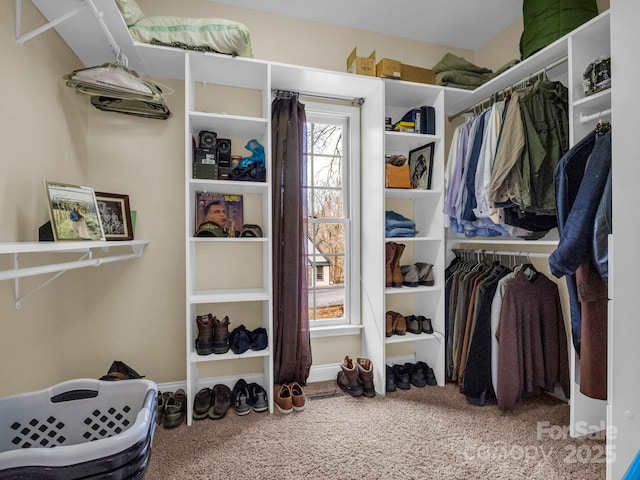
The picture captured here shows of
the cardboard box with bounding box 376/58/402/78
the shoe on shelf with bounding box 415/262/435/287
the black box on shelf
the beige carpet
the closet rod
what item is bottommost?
the beige carpet

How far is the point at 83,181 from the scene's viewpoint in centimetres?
210

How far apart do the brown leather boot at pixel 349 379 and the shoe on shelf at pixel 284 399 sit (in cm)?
43

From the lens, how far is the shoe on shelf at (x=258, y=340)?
2139 mm

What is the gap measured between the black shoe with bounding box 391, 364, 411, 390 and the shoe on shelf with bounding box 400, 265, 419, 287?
634 mm

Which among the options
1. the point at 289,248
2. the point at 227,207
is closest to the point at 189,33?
the point at 227,207

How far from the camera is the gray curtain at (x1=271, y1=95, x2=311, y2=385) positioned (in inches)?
92.2

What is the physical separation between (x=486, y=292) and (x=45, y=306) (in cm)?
247

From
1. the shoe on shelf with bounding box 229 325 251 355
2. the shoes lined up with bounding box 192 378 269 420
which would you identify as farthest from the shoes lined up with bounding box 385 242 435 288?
the shoes lined up with bounding box 192 378 269 420

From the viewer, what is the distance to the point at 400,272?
2.52 metres

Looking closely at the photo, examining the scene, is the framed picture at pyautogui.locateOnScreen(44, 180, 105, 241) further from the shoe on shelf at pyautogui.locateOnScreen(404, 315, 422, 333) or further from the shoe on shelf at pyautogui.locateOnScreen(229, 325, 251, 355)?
the shoe on shelf at pyautogui.locateOnScreen(404, 315, 422, 333)

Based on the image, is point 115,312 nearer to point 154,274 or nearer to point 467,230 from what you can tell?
point 154,274

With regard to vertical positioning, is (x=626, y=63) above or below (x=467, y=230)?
above

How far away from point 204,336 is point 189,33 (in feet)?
5.79

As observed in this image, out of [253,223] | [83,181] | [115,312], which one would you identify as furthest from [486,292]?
[83,181]
